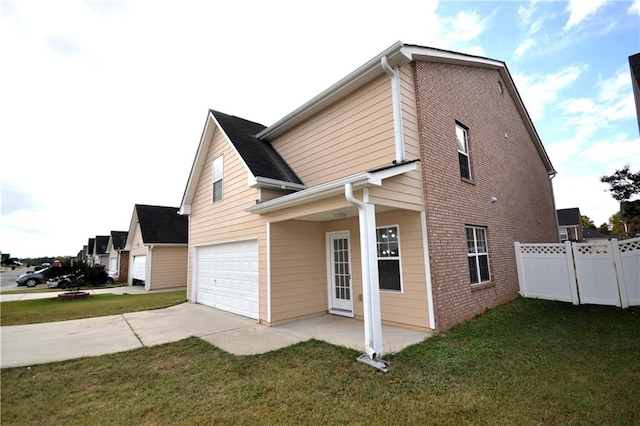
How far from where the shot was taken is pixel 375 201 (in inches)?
222

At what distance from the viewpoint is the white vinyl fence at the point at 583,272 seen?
324 inches

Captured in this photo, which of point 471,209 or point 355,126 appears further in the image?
point 471,209

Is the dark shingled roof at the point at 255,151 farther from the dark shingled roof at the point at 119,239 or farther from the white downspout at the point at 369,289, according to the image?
the dark shingled roof at the point at 119,239

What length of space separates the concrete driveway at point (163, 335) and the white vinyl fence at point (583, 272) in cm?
633

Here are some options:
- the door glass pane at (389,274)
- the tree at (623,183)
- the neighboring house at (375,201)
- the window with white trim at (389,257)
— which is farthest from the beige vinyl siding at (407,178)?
the tree at (623,183)

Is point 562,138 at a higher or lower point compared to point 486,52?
lower

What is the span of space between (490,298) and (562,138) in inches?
525

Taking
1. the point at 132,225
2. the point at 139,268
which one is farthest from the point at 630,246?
the point at 132,225

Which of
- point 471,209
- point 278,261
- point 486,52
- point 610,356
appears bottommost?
point 610,356

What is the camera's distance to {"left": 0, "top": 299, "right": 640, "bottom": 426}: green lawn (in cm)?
342

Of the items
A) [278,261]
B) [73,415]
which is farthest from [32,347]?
[278,261]

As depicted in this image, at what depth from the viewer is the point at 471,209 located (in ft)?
28.2

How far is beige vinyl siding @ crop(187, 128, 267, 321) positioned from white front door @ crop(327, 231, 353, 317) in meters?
2.06

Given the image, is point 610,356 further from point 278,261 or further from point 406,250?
point 278,261
